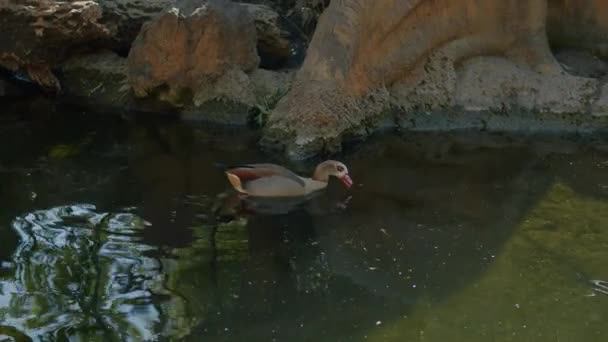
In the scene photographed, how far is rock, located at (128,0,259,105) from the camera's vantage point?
8727 mm

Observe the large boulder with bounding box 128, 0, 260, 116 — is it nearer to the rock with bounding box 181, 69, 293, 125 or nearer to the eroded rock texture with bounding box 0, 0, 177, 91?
the rock with bounding box 181, 69, 293, 125

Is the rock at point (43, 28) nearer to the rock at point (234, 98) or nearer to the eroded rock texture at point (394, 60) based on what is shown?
the rock at point (234, 98)

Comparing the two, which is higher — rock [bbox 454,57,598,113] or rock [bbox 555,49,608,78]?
rock [bbox 555,49,608,78]

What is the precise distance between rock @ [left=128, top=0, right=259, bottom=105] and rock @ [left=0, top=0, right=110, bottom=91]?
2.47 ft

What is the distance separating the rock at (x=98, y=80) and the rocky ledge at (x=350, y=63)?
0.05 ft

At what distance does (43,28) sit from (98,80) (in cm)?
81

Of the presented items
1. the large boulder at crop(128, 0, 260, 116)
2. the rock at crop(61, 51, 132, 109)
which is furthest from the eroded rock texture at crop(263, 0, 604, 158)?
the rock at crop(61, 51, 132, 109)

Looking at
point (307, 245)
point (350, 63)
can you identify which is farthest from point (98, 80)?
point (307, 245)

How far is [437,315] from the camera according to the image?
189 inches

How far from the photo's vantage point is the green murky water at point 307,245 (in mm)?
4699

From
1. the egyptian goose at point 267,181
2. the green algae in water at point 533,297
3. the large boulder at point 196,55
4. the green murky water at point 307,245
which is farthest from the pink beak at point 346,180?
the large boulder at point 196,55

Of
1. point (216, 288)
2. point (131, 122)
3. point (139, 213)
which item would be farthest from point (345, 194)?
point (131, 122)

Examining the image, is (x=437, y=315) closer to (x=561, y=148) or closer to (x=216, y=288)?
(x=216, y=288)

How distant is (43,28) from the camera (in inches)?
361
